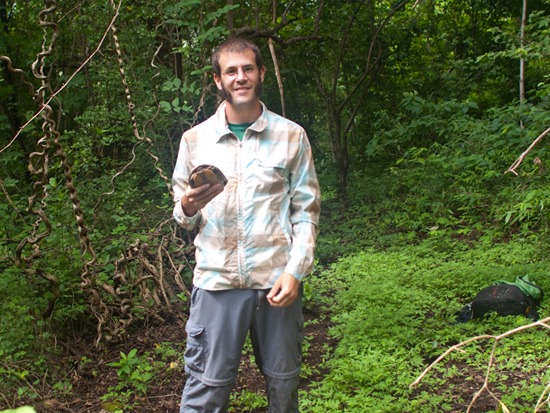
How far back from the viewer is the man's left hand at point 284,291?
221 cm

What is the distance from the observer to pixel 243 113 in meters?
2.39

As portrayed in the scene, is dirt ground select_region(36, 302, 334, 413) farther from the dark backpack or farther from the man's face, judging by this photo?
the man's face

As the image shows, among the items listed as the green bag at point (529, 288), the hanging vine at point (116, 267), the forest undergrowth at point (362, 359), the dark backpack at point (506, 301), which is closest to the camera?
the forest undergrowth at point (362, 359)

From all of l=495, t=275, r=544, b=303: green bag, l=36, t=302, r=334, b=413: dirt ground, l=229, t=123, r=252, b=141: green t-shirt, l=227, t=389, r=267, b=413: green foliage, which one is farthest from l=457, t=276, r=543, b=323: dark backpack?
l=229, t=123, r=252, b=141: green t-shirt

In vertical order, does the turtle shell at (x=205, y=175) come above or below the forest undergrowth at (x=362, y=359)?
above

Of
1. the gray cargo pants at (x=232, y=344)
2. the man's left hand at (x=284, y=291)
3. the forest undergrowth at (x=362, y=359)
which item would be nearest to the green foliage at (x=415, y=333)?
the forest undergrowth at (x=362, y=359)

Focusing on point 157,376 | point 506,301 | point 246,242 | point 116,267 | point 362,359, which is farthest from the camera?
point 116,267

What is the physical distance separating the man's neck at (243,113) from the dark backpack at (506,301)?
2.88 meters

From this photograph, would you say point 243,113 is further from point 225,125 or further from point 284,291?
point 284,291

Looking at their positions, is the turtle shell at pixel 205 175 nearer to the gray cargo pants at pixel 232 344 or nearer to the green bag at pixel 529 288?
the gray cargo pants at pixel 232 344

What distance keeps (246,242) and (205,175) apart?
1.06 feet

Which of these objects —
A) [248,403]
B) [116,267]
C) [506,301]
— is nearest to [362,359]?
[248,403]

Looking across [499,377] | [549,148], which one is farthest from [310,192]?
[549,148]

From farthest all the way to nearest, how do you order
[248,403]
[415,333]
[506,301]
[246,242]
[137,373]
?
[506,301], [415,333], [137,373], [248,403], [246,242]
